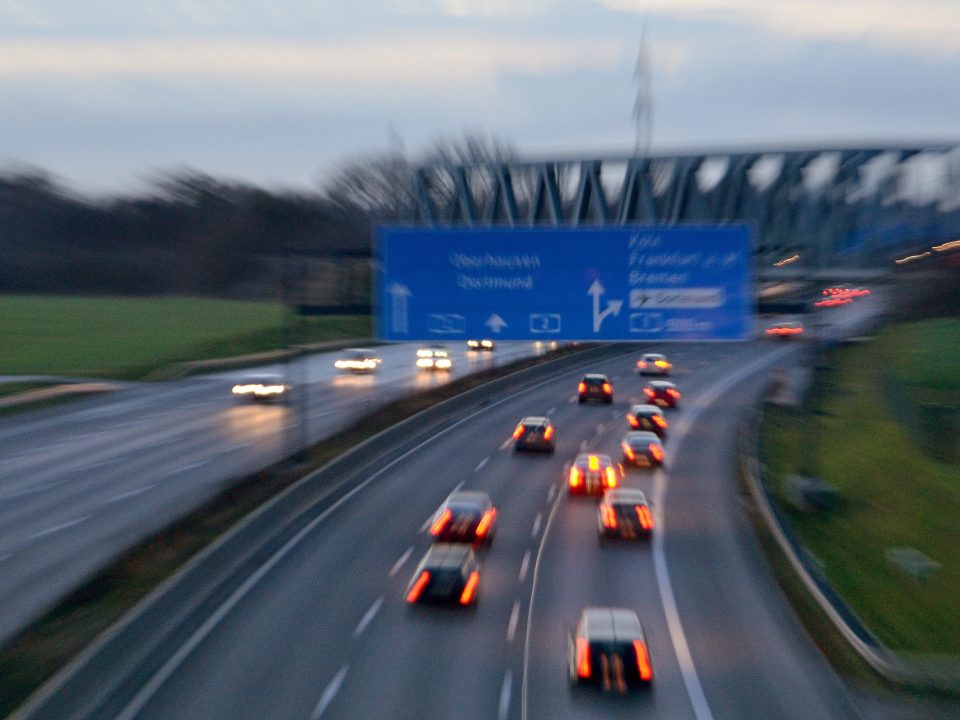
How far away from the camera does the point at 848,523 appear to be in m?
27.3

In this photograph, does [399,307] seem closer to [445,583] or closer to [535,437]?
[445,583]

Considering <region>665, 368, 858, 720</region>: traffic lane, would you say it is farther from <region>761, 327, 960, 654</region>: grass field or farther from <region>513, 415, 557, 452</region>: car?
<region>513, 415, 557, 452</region>: car

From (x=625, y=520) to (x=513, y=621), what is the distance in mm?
6318

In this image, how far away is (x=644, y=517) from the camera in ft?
74.4

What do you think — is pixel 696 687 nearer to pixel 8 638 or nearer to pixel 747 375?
pixel 8 638

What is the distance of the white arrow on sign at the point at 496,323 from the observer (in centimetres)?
2119

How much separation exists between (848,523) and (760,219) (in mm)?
9477

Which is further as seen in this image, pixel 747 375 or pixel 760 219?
pixel 747 375

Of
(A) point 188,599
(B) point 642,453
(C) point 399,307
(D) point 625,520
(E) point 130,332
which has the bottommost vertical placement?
(A) point 188,599

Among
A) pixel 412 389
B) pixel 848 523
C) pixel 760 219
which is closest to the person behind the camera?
pixel 848 523

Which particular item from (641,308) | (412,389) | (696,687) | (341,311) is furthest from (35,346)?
(696,687)

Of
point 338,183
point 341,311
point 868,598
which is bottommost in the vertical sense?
point 868,598

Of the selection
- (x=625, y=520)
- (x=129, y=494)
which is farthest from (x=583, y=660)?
(x=129, y=494)

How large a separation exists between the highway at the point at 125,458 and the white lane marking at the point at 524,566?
764cm
